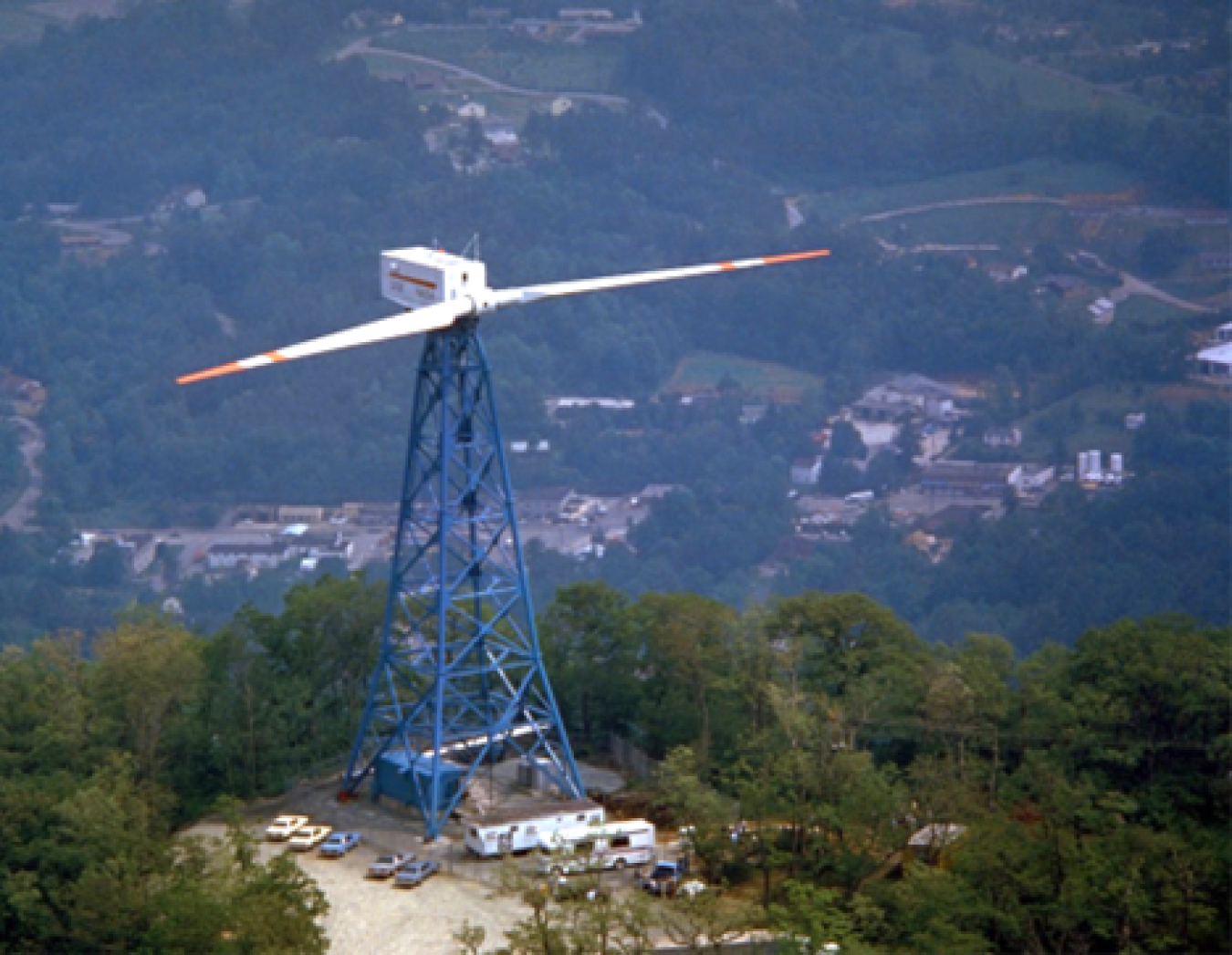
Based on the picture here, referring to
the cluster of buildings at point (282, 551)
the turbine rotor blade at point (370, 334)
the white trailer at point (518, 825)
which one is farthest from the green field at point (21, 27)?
the white trailer at point (518, 825)

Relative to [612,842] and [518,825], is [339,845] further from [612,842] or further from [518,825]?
[612,842]

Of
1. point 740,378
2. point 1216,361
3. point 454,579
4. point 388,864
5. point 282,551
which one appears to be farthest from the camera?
point 740,378

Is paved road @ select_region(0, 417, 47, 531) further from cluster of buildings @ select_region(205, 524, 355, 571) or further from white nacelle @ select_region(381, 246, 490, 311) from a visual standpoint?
white nacelle @ select_region(381, 246, 490, 311)

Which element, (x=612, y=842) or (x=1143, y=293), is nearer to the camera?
(x=612, y=842)

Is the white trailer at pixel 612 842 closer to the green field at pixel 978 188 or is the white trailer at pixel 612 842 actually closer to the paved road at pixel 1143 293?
the paved road at pixel 1143 293

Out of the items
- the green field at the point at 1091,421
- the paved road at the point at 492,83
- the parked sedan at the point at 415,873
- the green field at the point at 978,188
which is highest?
the paved road at the point at 492,83

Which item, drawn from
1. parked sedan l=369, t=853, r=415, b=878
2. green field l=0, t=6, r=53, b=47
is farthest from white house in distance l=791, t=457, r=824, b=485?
parked sedan l=369, t=853, r=415, b=878

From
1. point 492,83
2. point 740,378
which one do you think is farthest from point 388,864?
point 492,83

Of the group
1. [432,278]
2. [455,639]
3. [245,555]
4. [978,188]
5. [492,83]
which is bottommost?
[245,555]

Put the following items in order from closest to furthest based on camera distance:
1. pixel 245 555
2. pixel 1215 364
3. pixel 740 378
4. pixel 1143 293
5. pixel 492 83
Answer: pixel 245 555, pixel 1215 364, pixel 1143 293, pixel 740 378, pixel 492 83
